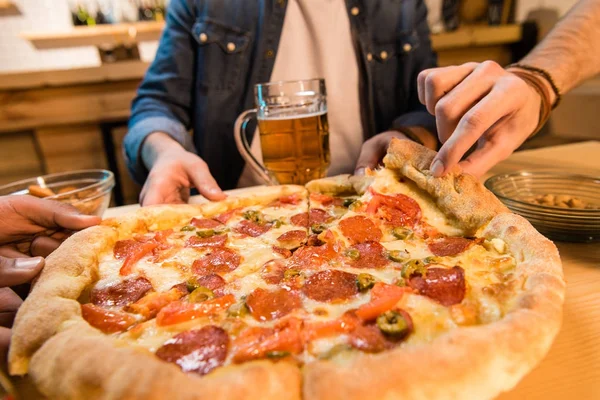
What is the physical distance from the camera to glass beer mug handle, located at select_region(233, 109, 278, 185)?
2.71 meters

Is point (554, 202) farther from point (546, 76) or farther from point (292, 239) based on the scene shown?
point (292, 239)

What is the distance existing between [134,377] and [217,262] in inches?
28.6

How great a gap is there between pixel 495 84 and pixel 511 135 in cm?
31

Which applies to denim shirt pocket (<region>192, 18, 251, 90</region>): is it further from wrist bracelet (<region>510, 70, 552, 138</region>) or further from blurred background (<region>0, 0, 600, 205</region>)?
blurred background (<region>0, 0, 600, 205</region>)

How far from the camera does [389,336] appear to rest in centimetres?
118

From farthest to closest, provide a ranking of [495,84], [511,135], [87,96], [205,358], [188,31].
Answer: [87,96], [188,31], [511,135], [495,84], [205,358]

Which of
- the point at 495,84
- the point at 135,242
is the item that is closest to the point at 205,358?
the point at 135,242

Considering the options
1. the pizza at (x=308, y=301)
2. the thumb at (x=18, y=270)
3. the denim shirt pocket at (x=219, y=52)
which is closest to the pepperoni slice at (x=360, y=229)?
the pizza at (x=308, y=301)

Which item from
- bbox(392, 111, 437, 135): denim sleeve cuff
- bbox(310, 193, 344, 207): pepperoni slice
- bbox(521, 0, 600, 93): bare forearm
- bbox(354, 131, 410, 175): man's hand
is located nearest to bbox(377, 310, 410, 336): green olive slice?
bbox(310, 193, 344, 207): pepperoni slice

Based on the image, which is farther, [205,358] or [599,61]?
[599,61]

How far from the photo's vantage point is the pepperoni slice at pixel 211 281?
1.51m

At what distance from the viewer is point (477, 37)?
706cm

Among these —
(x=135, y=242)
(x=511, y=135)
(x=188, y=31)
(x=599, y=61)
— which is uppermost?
(x=188, y=31)

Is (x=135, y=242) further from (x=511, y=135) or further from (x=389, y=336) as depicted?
(x=511, y=135)
